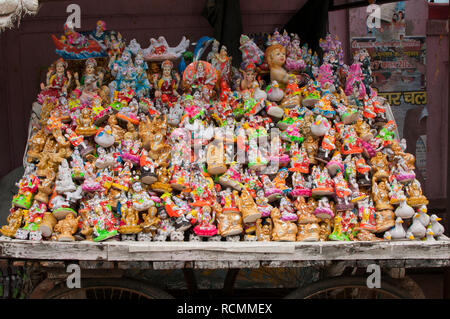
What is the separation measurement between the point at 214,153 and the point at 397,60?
2.47m

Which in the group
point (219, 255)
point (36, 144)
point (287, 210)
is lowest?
point (219, 255)

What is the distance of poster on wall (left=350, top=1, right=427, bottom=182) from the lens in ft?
16.2

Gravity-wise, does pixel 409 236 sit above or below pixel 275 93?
below

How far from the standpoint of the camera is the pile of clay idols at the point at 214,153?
3.13 m

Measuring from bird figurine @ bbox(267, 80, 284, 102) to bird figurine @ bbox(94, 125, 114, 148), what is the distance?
116 cm

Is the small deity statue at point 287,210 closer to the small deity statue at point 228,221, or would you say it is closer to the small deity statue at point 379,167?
the small deity statue at point 228,221

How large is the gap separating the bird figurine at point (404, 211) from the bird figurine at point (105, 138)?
1832mm

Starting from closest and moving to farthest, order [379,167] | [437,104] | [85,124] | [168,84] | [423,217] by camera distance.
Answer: [423,217] < [379,167] < [85,124] < [168,84] < [437,104]

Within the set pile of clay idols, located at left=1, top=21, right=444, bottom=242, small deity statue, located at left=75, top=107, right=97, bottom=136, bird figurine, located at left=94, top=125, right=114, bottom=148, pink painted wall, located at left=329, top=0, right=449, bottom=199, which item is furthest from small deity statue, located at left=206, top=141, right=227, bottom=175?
pink painted wall, located at left=329, top=0, right=449, bottom=199

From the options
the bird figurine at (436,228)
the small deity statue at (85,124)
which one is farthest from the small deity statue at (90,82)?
the bird figurine at (436,228)

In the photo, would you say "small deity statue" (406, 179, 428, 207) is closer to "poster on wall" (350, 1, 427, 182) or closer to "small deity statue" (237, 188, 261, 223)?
"small deity statue" (237, 188, 261, 223)

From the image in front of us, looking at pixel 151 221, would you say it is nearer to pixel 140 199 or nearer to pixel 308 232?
pixel 140 199

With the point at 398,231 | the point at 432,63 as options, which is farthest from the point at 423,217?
the point at 432,63

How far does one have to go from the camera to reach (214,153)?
3371mm
